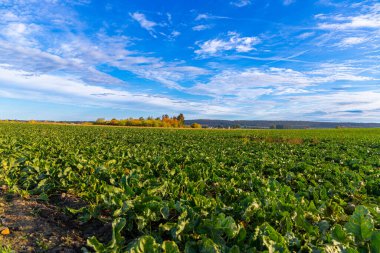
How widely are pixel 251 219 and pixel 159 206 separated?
1741 mm

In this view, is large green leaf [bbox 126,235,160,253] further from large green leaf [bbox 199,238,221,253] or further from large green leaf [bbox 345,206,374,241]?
large green leaf [bbox 345,206,374,241]

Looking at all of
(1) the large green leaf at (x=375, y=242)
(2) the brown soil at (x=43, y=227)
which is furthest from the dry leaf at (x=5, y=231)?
(1) the large green leaf at (x=375, y=242)

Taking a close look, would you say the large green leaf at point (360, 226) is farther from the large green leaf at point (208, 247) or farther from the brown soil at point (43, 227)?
the brown soil at point (43, 227)

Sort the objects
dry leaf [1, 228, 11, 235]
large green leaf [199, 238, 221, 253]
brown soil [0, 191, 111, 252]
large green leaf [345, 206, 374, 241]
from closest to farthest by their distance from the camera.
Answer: large green leaf [199, 238, 221, 253], large green leaf [345, 206, 374, 241], brown soil [0, 191, 111, 252], dry leaf [1, 228, 11, 235]

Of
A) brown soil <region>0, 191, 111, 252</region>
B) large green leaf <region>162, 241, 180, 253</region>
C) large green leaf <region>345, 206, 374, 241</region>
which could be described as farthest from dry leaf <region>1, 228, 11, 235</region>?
large green leaf <region>345, 206, 374, 241</region>

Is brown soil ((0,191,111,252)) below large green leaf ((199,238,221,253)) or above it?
below

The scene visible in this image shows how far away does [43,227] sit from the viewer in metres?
5.21

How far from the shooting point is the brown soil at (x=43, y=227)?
4.49 metres

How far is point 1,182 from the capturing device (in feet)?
26.2

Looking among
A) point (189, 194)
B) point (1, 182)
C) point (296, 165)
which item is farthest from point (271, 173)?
point (1, 182)

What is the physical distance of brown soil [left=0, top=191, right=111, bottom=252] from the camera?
4492 mm

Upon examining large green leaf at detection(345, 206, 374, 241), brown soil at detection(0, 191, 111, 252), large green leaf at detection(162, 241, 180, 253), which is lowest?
brown soil at detection(0, 191, 111, 252)

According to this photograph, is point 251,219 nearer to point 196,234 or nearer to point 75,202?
point 196,234

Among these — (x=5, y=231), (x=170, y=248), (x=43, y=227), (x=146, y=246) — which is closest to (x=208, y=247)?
(x=170, y=248)
